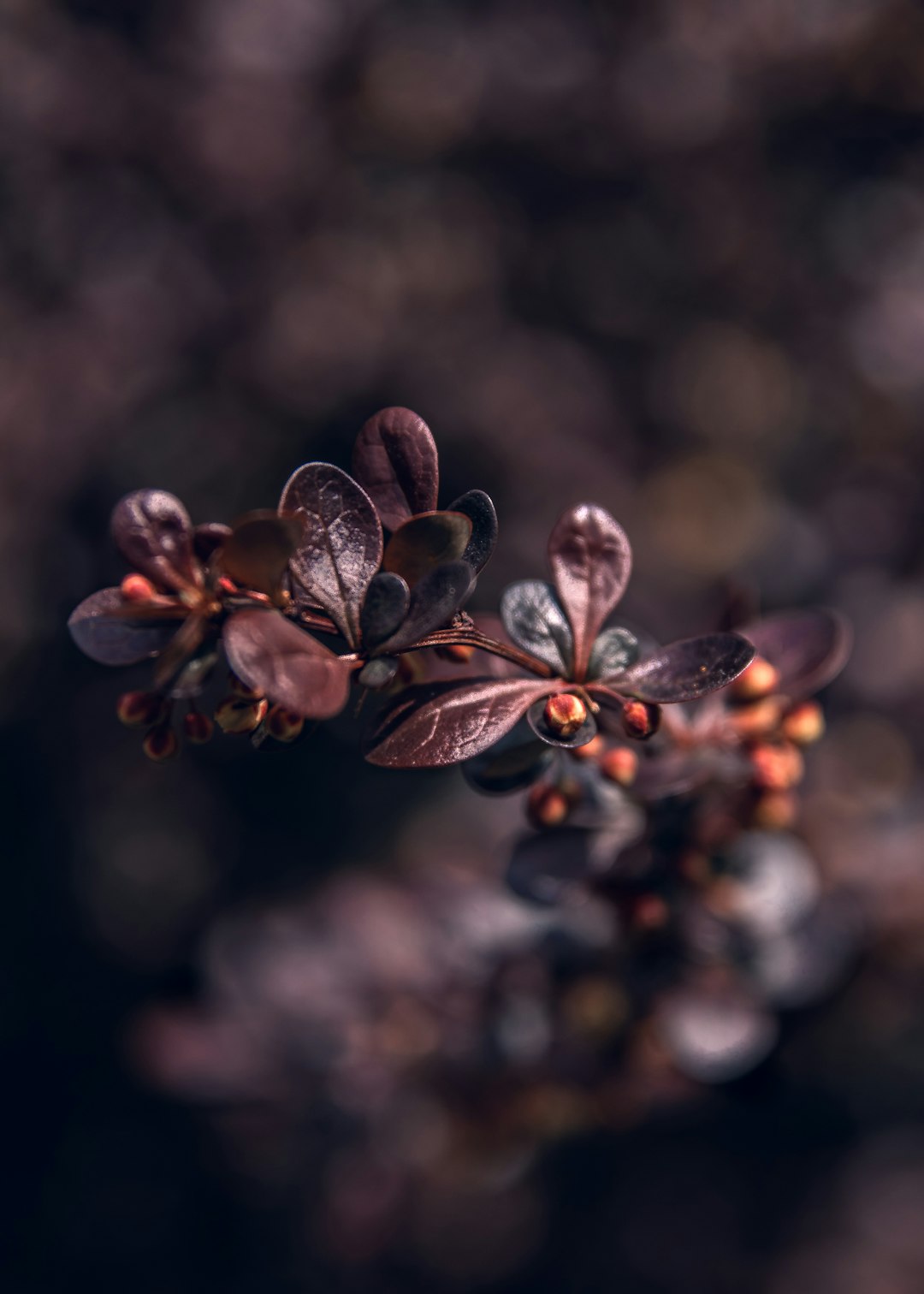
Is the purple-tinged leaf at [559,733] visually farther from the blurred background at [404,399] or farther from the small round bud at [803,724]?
the blurred background at [404,399]

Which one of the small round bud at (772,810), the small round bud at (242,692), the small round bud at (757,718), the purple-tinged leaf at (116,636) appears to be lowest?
the small round bud at (242,692)

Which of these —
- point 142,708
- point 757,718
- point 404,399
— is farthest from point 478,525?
point 404,399

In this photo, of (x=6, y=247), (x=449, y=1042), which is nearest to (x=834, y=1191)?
(x=449, y=1042)

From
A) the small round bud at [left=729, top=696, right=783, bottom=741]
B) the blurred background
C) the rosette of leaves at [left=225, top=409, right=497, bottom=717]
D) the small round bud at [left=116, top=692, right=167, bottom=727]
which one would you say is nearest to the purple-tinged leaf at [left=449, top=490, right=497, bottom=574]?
the rosette of leaves at [left=225, top=409, right=497, bottom=717]

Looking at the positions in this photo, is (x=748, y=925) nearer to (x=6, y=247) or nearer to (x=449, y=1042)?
(x=449, y=1042)

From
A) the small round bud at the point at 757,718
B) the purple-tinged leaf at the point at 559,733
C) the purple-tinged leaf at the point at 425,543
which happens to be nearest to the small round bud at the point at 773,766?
the small round bud at the point at 757,718

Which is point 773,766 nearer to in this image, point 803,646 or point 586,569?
point 803,646

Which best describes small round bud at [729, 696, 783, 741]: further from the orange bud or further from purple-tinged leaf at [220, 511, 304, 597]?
purple-tinged leaf at [220, 511, 304, 597]
